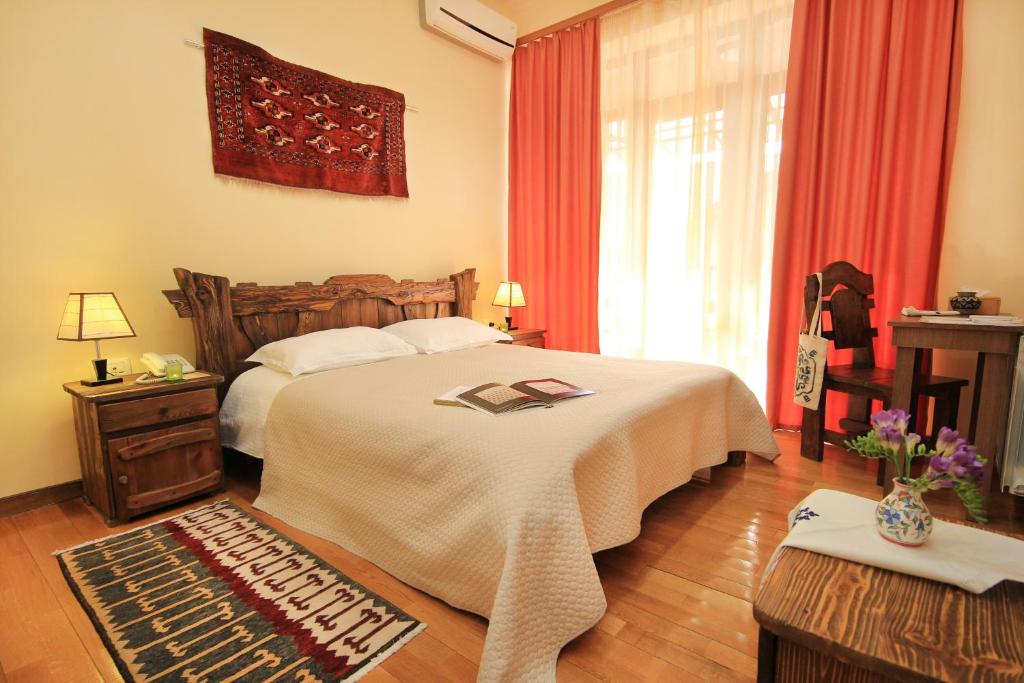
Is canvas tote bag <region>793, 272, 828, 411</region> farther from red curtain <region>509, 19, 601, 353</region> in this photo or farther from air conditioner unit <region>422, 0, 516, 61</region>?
air conditioner unit <region>422, 0, 516, 61</region>

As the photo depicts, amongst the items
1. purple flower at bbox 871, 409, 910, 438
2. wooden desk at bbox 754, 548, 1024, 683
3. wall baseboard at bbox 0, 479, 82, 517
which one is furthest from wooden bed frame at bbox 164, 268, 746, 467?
wooden desk at bbox 754, 548, 1024, 683

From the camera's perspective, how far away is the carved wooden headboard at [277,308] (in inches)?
96.0

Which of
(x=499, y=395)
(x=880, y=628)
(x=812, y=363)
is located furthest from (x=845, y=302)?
(x=880, y=628)

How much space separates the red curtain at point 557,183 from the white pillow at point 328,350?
1569mm

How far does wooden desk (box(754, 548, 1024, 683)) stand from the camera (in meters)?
0.77

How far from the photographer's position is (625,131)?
3.67 m

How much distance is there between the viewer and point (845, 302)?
258 cm

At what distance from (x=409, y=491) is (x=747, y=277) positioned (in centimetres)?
261

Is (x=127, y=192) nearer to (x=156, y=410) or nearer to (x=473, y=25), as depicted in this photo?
(x=156, y=410)

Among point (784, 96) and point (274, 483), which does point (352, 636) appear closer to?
point (274, 483)

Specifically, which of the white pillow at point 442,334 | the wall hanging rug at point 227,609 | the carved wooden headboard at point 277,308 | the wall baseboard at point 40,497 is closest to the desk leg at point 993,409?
the wall hanging rug at point 227,609

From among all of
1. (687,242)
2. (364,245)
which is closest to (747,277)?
(687,242)

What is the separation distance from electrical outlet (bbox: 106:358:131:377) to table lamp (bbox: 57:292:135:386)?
0.06 meters

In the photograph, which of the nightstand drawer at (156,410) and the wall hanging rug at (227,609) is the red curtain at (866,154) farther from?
the nightstand drawer at (156,410)
